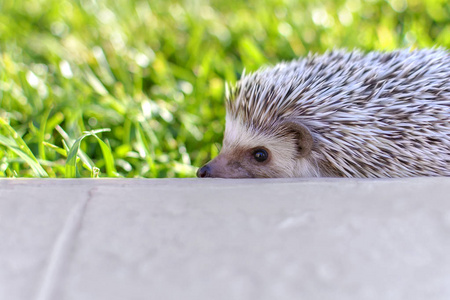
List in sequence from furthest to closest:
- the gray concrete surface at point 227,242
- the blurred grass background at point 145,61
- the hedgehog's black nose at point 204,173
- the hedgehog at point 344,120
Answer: the blurred grass background at point 145,61 < the hedgehog's black nose at point 204,173 < the hedgehog at point 344,120 < the gray concrete surface at point 227,242

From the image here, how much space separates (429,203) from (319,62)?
112 centimetres

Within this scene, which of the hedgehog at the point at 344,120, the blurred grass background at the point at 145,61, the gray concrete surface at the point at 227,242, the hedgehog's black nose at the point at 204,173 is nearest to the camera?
the gray concrete surface at the point at 227,242

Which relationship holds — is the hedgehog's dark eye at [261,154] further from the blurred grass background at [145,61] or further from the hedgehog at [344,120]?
the blurred grass background at [145,61]

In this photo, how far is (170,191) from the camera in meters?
1.54

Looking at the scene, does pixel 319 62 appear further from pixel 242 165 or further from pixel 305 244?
pixel 305 244

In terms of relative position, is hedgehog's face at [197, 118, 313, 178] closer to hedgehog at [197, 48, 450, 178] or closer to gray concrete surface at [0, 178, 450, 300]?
hedgehog at [197, 48, 450, 178]

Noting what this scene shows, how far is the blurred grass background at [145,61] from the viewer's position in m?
2.48

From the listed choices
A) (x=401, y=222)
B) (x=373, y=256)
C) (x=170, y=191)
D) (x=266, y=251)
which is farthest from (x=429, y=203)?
(x=170, y=191)

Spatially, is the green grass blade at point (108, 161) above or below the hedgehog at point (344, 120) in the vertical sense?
below

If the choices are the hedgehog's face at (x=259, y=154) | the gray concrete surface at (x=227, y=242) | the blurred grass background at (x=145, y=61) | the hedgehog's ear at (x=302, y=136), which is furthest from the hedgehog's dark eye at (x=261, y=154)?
the gray concrete surface at (x=227, y=242)

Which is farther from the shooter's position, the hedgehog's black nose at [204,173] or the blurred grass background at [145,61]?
the blurred grass background at [145,61]

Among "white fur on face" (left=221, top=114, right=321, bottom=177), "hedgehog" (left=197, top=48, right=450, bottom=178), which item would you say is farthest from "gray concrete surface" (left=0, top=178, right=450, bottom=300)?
"white fur on face" (left=221, top=114, right=321, bottom=177)

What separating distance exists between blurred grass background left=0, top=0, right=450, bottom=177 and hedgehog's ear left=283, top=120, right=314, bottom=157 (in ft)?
2.10

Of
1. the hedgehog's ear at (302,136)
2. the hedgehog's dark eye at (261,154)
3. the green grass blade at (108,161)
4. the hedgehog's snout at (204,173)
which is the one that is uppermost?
the hedgehog's ear at (302,136)
